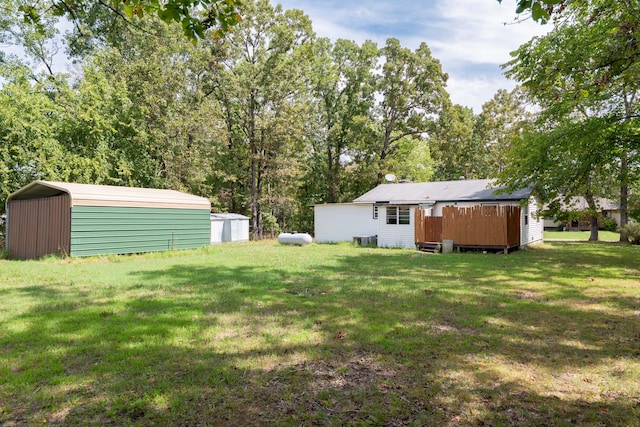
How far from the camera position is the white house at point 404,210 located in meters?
18.0

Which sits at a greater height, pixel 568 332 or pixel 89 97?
A: pixel 89 97

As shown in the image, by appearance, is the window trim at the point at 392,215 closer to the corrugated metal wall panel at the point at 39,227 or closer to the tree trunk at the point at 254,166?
the tree trunk at the point at 254,166

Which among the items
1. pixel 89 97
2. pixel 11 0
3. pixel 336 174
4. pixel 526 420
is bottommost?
pixel 526 420

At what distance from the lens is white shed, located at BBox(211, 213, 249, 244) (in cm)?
2214

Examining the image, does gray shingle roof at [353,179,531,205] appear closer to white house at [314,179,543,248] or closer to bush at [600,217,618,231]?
white house at [314,179,543,248]

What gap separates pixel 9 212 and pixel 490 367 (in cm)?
1877

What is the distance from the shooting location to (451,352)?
4.04 metres

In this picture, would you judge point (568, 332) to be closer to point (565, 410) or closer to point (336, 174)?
point (565, 410)

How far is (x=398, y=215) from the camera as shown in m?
19.1

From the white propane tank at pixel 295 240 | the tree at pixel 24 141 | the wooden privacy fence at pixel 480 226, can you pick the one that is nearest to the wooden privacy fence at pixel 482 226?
the wooden privacy fence at pixel 480 226

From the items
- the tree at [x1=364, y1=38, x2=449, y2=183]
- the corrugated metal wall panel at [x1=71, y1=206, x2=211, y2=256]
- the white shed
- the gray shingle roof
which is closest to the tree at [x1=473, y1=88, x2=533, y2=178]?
the tree at [x1=364, y1=38, x2=449, y2=183]

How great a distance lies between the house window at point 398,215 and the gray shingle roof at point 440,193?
0.38m

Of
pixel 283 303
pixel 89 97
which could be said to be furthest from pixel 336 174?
pixel 283 303

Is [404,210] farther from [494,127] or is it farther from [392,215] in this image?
[494,127]
